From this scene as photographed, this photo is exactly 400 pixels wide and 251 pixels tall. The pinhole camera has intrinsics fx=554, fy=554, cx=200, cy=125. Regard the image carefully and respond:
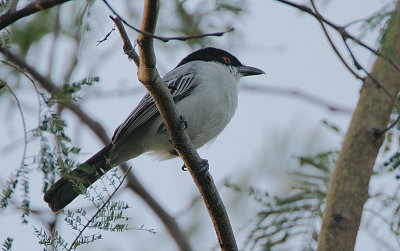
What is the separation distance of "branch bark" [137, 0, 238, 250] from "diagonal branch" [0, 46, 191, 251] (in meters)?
2.78

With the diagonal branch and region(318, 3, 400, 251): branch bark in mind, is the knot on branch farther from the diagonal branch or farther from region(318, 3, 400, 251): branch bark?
the diagonal branch

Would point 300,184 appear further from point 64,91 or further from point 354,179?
point 64,91

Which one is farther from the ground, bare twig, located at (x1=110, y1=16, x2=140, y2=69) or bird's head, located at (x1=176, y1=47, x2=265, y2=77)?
bird's head, located at (x1=176, y1=47, x2=265, y2=77)

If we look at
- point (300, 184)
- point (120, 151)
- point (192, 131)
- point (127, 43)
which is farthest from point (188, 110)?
point (127, 43)

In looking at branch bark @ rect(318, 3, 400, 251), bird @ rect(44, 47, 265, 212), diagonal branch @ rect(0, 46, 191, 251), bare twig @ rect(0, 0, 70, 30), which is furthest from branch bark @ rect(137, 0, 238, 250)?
diagonal branch @ rect(0, 46, 191, 251)

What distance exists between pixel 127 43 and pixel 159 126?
1925mm

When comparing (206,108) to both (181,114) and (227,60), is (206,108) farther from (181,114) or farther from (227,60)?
(227,60)

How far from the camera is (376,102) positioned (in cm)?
420

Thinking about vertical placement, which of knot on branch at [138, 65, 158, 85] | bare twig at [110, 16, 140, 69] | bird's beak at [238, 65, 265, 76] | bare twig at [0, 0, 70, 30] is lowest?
bare twig at [0, 0, 70, 30]

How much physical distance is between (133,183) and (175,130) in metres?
3.15

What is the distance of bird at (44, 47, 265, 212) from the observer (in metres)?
4.63

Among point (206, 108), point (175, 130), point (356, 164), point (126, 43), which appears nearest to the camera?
point (126, 43)

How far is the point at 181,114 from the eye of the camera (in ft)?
15.1

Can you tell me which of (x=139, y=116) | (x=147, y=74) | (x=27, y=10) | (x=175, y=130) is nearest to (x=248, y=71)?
(x=139, y=116)
